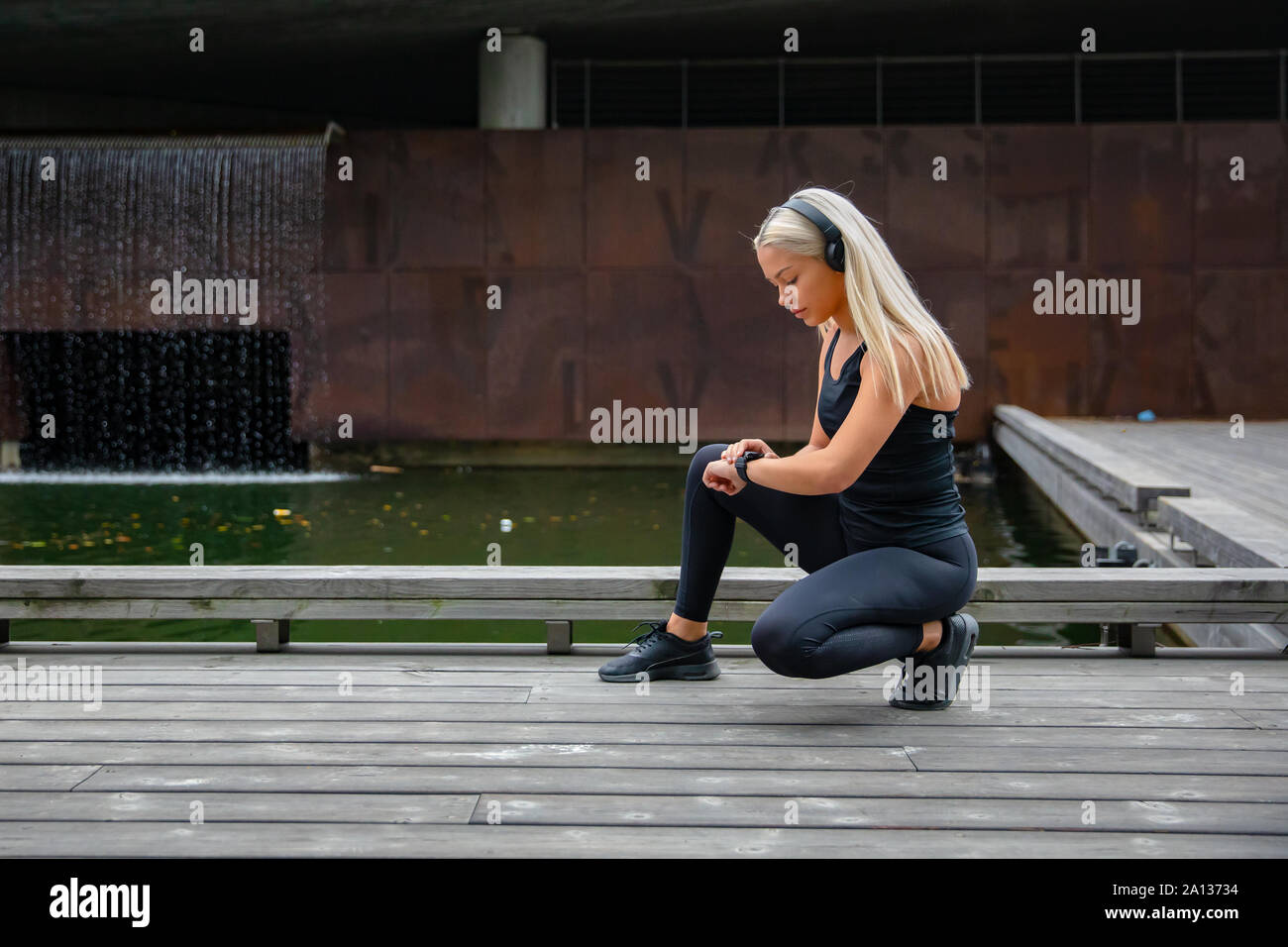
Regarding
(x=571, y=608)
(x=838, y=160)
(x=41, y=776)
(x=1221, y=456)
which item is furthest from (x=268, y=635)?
(x=838, y=160)

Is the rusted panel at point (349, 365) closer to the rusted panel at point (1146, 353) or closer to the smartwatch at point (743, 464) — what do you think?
the rusted panel at point (1146, 353)

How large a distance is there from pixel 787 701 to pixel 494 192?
11.2 meters

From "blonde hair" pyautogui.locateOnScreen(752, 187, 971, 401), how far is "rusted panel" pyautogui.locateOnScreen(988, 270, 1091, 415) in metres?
11.2

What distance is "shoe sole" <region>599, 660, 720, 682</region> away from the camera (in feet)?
9.58

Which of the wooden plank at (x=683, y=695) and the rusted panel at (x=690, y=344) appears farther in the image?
the rusted panel at (x=690, y=344)

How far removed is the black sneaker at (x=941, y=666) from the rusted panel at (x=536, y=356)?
1078cm

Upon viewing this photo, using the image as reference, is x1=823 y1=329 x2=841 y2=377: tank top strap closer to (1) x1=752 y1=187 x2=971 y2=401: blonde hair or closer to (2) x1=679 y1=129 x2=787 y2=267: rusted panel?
(1) x1=752 y1=187 x2=971 y2=401: blonde hair

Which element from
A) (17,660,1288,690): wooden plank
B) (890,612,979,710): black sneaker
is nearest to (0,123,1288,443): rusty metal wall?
(17,660,1288,690): wooden plank

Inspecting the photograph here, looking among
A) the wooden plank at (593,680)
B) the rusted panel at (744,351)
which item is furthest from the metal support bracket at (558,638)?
the rusted panel at (744,351)

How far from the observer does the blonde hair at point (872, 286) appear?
2.48 meters

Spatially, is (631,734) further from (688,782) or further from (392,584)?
(392,584)

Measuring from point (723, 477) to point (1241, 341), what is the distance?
12.0 meters

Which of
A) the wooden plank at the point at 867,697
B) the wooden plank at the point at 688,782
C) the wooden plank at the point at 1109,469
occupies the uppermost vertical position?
the wooden plank at the point at 1109,469
